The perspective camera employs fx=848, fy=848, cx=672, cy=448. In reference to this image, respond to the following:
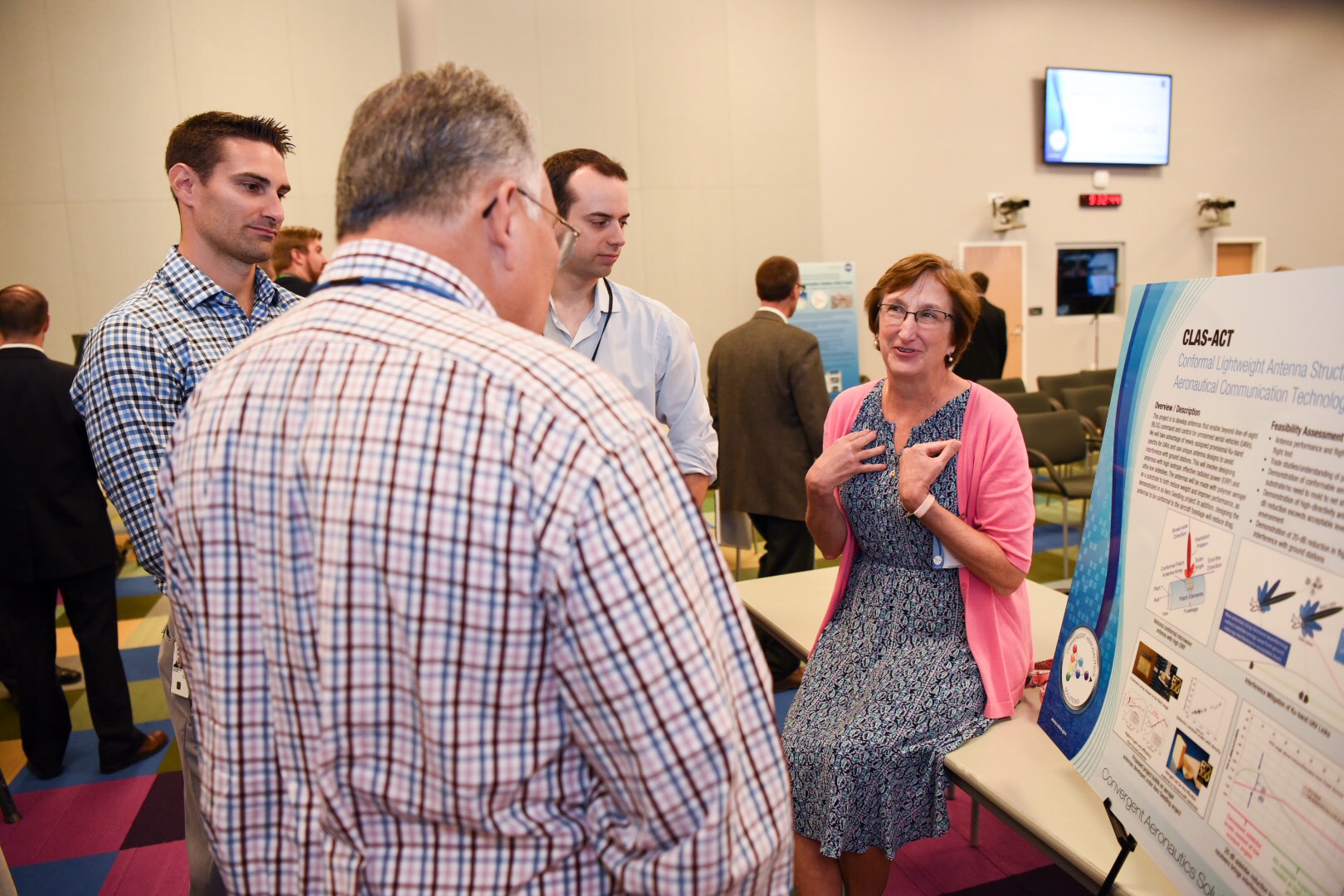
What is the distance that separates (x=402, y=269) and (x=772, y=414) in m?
3.32

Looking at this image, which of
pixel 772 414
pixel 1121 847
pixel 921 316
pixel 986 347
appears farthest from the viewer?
pixel 986 347

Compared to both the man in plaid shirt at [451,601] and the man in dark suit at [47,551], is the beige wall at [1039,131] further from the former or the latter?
the man in plaid shirt at [451,601]

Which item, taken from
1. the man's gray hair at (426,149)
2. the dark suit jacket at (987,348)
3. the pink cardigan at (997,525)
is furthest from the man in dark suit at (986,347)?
the man's gray hair at (426,149)

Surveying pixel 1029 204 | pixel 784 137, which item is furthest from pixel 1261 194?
pixel 784 137

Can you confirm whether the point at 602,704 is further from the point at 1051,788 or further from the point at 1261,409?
the point at 1051,788

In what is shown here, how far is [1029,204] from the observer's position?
29.8 feet

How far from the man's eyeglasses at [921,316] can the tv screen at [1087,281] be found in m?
8.29

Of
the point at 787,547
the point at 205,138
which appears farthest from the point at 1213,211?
the point at 205,138

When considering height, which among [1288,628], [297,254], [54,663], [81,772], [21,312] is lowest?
[81,772]

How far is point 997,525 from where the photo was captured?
1.86m

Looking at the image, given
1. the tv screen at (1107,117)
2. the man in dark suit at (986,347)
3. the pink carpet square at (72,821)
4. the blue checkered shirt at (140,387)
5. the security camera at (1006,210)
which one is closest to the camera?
the blue checkered shirt at (140,387)

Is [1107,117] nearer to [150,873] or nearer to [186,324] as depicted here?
[186,324]

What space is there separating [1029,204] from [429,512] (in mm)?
9678

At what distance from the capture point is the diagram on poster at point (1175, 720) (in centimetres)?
104
